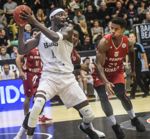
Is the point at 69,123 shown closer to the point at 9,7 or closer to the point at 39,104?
the point at 39,104

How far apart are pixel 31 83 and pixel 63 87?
3.18 meters

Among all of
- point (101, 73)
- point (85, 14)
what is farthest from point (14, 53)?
point (101, 73)

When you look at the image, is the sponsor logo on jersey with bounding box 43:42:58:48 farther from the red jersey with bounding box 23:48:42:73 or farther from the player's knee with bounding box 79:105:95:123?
the red jersey with bounding box 23:48:42:73

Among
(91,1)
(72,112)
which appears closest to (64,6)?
(91,1)

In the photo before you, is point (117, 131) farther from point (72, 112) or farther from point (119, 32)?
point (72, 112)

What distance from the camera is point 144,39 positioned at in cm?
1597

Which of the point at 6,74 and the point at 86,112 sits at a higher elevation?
the point at 6,74

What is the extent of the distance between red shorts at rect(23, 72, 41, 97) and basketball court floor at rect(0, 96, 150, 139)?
2.24 feet

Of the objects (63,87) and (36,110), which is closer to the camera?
(36,110)

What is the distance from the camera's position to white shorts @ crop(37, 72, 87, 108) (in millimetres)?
7406

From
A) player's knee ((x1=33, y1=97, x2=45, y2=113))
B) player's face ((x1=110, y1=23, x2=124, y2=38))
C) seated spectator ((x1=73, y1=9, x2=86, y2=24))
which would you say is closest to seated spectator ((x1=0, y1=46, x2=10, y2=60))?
seated spectator ((x1=73, y1=9, x2=86, y2=24))

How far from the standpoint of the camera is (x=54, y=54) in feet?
24.5

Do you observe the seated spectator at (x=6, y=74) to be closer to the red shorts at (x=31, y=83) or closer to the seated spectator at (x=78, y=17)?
the red shorts at (x=31, y=83)

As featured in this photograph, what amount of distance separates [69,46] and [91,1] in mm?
12393
